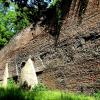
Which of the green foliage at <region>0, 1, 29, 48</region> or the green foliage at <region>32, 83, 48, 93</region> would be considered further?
the green foliage at <region>0, 1, 29, 48</region>

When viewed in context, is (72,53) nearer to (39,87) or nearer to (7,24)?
(39,87)

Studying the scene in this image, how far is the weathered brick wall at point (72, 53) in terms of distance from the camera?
1058 cm

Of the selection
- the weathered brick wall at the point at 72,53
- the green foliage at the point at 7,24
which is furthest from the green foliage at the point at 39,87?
the green foliage at the point at 7,24

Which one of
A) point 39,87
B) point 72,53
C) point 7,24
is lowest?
point 39,87

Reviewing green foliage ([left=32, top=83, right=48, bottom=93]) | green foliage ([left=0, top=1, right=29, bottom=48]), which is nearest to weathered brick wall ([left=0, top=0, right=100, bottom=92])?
green foliage ([left=32, top=83, right=48, bottom=93])

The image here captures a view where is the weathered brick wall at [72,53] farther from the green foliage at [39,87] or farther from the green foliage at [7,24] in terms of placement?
the green foliage at [7,24]

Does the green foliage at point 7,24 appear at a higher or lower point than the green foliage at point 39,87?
higher

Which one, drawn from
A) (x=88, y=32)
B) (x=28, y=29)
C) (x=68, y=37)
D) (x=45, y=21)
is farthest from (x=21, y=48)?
(x=88, y=32)

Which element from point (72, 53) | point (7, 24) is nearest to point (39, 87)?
point (72, 53)

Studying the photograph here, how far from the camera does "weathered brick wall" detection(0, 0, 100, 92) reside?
34.7ft

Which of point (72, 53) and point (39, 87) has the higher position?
point (72, 53)

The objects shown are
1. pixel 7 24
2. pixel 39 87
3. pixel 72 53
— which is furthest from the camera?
pixel 7 24

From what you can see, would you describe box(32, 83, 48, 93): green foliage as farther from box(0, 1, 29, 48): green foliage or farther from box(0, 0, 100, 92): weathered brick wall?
box(0, 1, 29, 48): green foliage

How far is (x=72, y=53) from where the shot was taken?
11.7 meters
